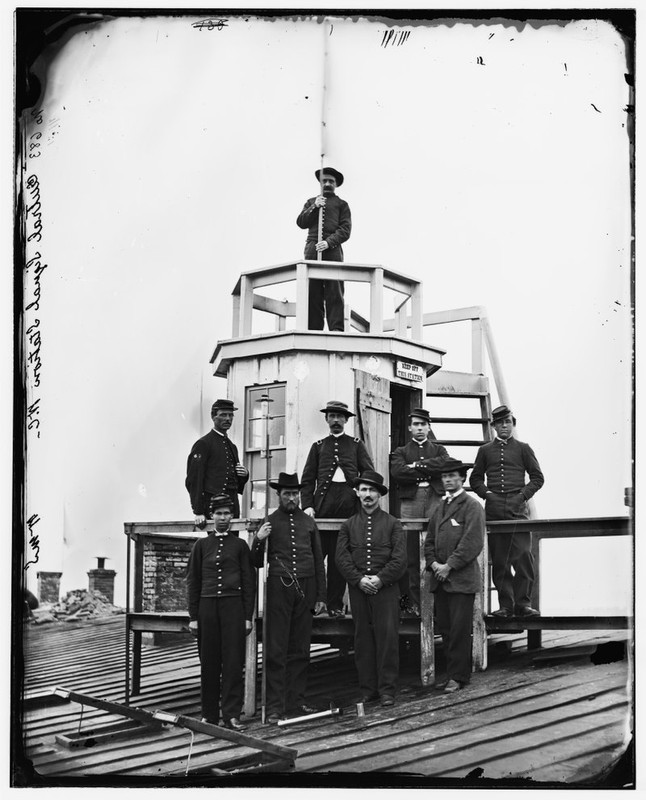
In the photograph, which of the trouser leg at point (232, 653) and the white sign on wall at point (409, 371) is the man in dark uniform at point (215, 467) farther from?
the white sign on wall at point (409, 371)

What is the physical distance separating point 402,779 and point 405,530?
307 centimetres

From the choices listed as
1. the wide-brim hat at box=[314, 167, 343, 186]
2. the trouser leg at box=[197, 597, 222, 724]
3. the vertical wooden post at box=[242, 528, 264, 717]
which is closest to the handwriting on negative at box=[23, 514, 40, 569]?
the trouser leg at box=[197, 597, 222, 724]

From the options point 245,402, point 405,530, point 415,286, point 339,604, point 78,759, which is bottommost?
point 78,759

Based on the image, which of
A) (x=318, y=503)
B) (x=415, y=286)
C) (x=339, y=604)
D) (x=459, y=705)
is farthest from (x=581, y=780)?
(x=415, y=286)

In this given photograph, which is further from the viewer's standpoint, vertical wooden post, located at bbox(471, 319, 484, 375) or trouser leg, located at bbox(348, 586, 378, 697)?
vertical wooden post, located at bbox(471, 319, 484, 375)

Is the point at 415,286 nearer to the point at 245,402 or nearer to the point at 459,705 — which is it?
the point at 245,402

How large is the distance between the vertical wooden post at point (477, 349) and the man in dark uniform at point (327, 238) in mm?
3203

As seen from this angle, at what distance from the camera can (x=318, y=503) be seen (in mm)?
11648

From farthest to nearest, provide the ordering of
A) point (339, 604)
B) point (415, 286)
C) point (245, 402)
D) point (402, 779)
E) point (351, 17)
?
point (415, 286), point (245, 402), point (339, 604), point (351, 17), point (402, 779)

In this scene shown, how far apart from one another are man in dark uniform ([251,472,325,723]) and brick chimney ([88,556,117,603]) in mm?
8788

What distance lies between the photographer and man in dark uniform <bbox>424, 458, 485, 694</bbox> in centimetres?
1041

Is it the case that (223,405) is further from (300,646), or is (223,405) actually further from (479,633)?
(479,633)

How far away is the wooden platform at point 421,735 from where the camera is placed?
892 cm

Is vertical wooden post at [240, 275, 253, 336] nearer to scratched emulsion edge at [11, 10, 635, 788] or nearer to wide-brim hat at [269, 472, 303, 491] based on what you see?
wide-brim hat at [269, 472, 303, 491]
